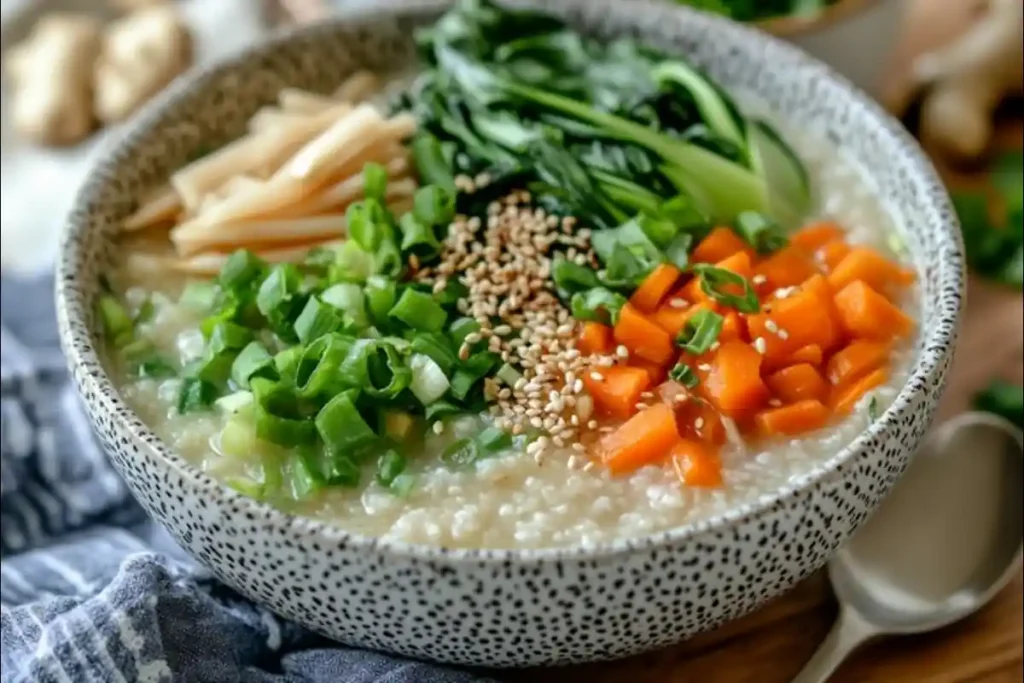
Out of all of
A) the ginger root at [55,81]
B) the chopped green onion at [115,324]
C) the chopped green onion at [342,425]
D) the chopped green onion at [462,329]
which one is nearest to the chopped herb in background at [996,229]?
A: the chopped green onion at [462,329]

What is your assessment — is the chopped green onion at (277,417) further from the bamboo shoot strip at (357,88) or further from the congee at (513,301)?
the bamboo shoot strip at (357,88)

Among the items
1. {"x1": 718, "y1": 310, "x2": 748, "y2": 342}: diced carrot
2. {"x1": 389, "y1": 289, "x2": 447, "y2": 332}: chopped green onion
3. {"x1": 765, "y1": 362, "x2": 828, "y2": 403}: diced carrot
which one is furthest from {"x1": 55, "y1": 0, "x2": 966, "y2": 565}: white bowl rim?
{"x1": 389, "y1": 289, "x2": 447, "y2": 332}: chopped green onion

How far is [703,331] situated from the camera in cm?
172

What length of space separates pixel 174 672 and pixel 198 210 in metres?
0.75

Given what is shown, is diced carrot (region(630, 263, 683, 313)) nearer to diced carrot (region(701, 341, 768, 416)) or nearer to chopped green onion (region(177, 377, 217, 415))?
diced carrot (region(701, 341, 768, 416))

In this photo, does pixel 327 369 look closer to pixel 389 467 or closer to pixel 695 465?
pixel 389 467

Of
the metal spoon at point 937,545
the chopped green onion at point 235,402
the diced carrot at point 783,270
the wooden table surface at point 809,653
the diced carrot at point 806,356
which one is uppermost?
Result: the diced carrot at point 783,270

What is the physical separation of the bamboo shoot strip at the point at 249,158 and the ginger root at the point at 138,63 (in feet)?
2.12

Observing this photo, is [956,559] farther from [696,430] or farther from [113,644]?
[113,644]

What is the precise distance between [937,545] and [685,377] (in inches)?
20.4

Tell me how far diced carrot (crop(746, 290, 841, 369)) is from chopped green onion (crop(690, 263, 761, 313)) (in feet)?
0.06

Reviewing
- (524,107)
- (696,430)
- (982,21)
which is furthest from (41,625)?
(982,21)

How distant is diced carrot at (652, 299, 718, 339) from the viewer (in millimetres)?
1762

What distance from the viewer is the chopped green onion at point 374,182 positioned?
1.95m
